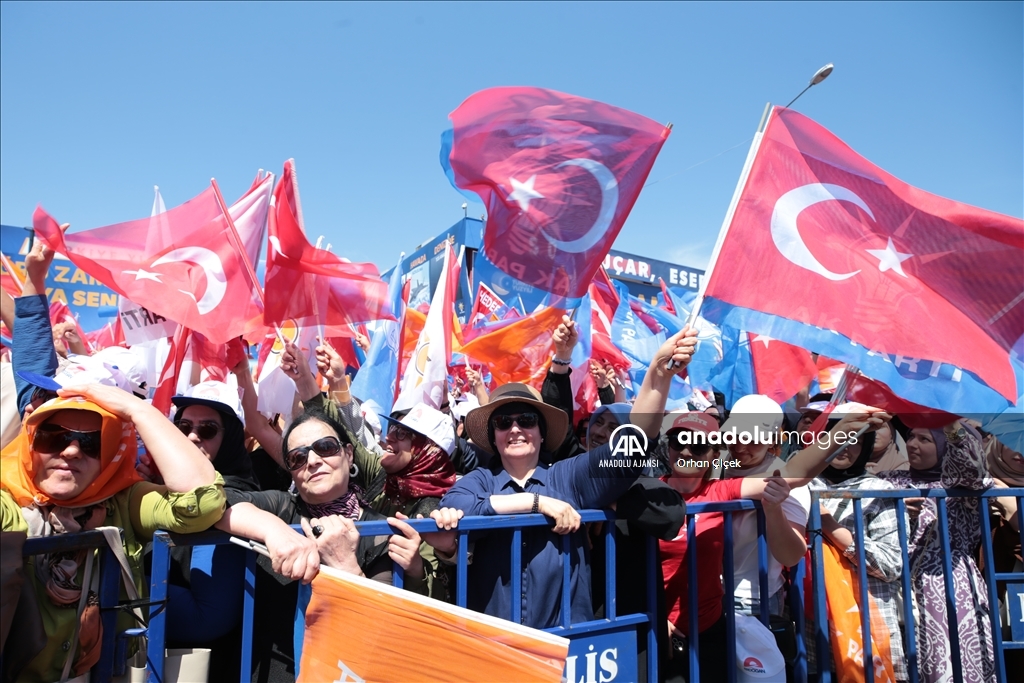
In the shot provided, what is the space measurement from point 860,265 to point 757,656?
2.07 metres

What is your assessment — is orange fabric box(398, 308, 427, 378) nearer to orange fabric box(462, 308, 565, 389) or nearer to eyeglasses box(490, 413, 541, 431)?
orange fabric box(462, 308, 565, 389)

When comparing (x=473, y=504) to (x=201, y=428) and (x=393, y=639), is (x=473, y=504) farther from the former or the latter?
(x=201, y=428)

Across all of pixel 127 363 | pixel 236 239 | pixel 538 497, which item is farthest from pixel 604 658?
pixel 127 363

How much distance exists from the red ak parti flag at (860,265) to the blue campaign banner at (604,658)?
1.68 meters

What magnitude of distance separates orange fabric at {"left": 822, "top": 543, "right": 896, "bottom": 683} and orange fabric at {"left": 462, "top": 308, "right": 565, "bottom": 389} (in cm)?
277

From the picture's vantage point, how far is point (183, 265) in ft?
16.7

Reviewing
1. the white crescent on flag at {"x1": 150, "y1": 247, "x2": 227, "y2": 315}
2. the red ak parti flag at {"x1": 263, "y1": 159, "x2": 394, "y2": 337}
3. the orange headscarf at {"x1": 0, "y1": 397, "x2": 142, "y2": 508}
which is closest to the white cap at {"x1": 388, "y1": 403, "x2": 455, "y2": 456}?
the orange headscarf at {"x1": 0, "y1": 397, "x2": 142, "y2": 508}

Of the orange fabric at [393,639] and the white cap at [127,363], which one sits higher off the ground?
the white cap at [127,363]

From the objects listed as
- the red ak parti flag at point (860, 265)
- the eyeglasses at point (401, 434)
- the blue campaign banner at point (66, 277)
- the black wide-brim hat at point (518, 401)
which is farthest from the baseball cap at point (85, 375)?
the blue campaign banner at point (66, 277)

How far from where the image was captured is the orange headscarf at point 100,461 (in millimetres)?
2328

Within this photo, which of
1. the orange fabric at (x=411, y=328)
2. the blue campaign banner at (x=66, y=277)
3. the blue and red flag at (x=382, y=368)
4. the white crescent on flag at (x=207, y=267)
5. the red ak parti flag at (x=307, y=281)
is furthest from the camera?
the blue campaign banner at (x=66, y=277)

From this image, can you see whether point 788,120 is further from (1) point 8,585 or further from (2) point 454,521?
(1) point 8,585

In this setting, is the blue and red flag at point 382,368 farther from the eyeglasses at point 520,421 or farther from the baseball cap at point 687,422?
the eyeglasses at point 520,421

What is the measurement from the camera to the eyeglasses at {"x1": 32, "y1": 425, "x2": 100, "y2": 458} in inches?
91.9
